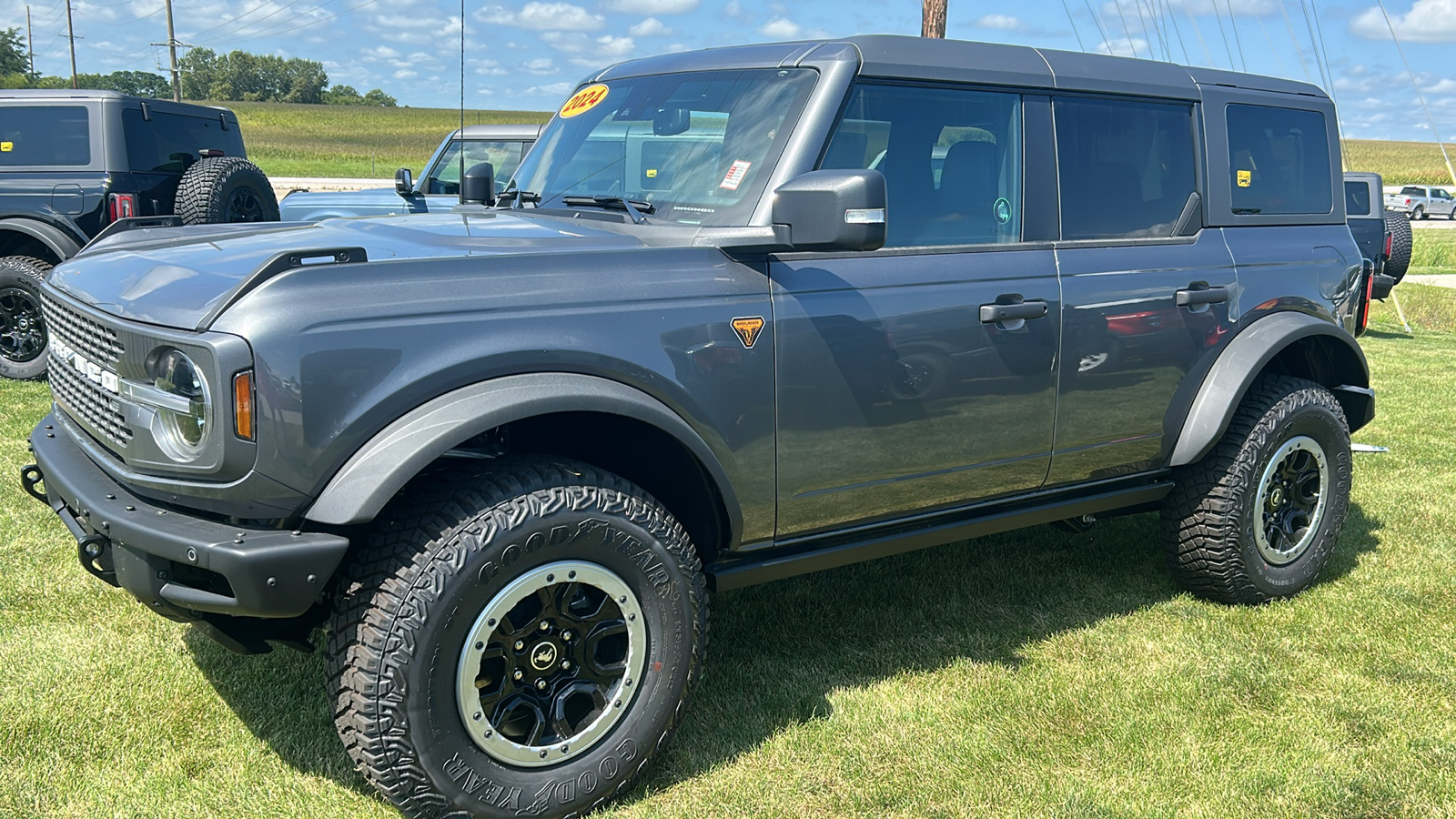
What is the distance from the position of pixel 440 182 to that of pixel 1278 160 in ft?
27.2

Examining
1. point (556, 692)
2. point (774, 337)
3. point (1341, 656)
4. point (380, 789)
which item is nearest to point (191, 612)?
point (380, 789)

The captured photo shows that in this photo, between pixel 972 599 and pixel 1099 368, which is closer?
pixel 1099 368

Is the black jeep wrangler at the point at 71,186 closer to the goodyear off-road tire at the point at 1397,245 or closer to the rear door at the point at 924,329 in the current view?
the rear door at the point at 924,329

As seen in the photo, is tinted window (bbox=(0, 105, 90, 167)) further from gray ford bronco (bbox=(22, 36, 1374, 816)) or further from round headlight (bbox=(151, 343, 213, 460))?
round headlight (bbox=(151, 343, 213, 460))

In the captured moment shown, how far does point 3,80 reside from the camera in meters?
79.1

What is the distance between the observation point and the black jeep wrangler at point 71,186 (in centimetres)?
856

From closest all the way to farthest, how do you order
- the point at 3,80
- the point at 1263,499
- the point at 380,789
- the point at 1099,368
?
the point at 380,789, the point at 1099,368, the point at 1263,499, the point at 3,80

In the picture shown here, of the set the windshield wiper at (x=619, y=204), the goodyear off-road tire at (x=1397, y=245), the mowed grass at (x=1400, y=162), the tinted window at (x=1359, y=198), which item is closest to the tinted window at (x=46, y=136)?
the windshield wiper at (x=619, y=204)

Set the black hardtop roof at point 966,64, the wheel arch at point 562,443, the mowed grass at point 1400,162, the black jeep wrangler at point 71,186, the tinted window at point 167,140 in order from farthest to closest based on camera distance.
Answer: the mowed grass at point 1400,162
the tinted window at point 167,140
the black jeep wrangler at point 71,186
the black hardtop roof at point 966,64
the wheel arch at point 562,443

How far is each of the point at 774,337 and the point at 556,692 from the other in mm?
1141

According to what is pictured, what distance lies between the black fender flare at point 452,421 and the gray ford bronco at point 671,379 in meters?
0.01

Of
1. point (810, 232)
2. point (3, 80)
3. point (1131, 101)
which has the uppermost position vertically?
point (3, 80)

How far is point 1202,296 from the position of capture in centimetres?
423

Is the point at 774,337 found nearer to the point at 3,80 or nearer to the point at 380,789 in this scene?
the point at 380,789
